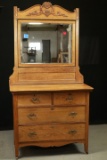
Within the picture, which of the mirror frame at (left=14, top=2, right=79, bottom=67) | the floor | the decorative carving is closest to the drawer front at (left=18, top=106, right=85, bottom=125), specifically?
the floor

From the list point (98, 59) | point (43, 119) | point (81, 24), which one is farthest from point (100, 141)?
point (81, 24)

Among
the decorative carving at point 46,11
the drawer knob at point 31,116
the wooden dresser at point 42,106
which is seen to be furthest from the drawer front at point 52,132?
the decorative carving at point 46,11

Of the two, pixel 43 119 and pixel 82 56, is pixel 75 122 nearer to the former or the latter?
pixel 43 119

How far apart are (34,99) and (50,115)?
0.27 meters

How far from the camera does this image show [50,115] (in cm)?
268

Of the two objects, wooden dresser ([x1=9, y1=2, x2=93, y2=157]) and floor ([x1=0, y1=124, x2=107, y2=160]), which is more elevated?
wooden dresser ([x1=9, y1=2, x2=93, y2=157])

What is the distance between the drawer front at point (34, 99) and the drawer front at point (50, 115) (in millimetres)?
71

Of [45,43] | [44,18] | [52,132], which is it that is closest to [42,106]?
[52,132]

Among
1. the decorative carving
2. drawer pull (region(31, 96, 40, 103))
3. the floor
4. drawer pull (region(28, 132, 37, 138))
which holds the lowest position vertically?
the floor

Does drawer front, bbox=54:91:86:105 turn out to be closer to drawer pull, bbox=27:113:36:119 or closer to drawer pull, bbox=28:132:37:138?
drawer pull, bbox=27:113:36:119

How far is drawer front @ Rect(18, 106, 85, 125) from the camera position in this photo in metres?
2.65

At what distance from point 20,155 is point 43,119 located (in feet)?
1.75

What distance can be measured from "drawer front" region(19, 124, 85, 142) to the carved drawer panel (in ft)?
0.23

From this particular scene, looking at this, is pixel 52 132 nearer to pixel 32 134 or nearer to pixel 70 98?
pixel 32 134
